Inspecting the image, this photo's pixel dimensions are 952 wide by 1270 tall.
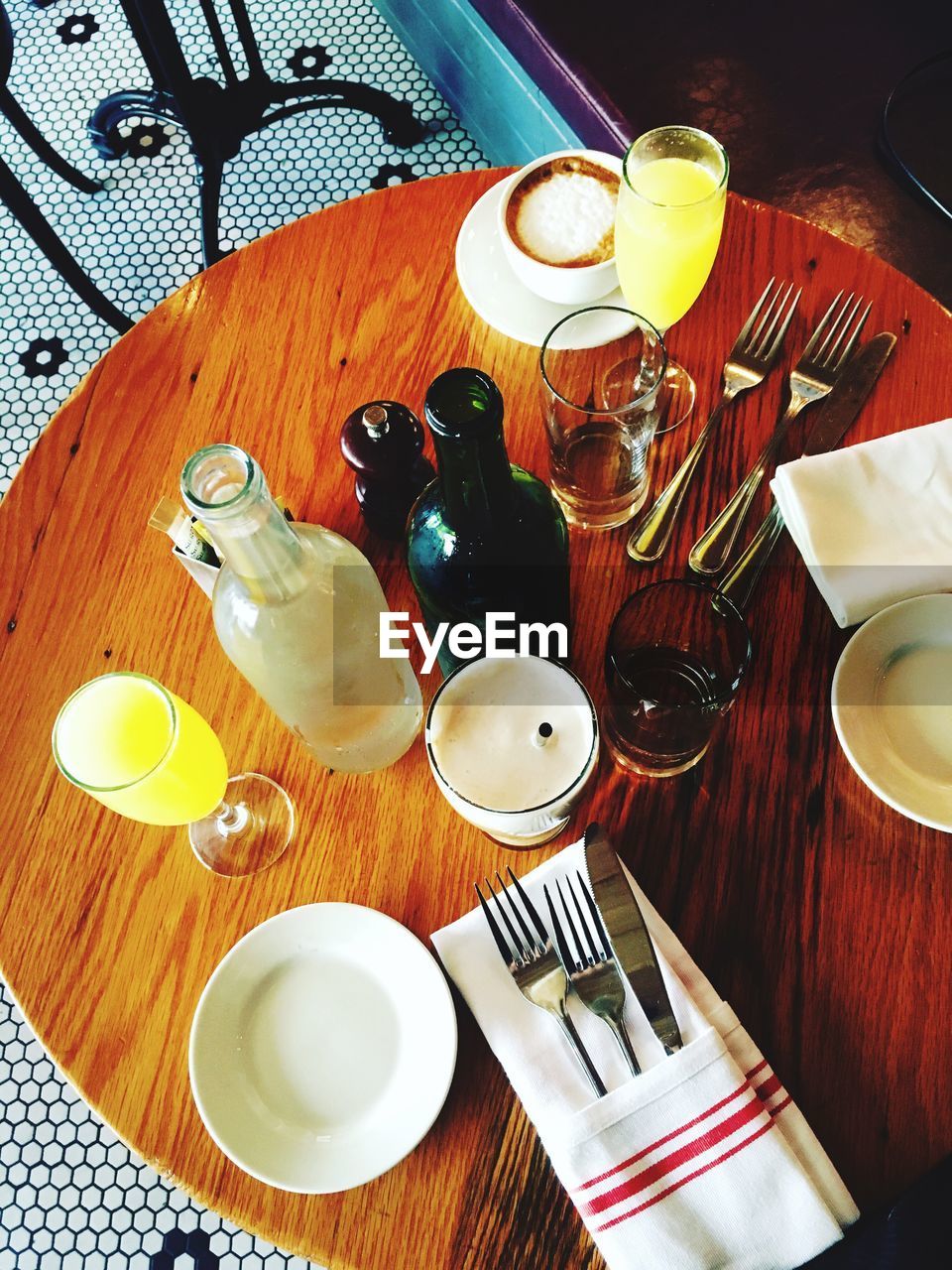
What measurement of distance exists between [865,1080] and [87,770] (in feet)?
1.78

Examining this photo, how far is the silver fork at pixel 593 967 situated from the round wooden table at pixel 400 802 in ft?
0.26

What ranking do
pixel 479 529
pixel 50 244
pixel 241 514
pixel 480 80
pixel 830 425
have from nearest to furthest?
pixel 241 514
pixel 479 529
pixel 830 425
pixel 50 244
pixel 480 80

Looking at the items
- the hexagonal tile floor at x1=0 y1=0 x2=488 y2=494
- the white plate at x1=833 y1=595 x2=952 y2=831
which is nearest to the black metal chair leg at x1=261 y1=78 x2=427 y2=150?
the hexagonal tile floor at x1=0 y1=0 x2=488 y2=494

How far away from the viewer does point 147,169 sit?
2010 millimetres

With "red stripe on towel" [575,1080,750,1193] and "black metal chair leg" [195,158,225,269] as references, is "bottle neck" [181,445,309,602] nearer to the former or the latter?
"red stripe on towel" [575,1080,750,1193]

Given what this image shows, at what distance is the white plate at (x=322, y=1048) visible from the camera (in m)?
0.60

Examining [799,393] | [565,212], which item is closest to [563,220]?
[565,212]

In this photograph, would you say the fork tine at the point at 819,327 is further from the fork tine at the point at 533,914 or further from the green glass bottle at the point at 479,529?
the fork tine at the point at 533,914

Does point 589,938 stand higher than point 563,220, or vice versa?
point 563,220

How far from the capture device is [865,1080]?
0.61 metres

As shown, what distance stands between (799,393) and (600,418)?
205 mm

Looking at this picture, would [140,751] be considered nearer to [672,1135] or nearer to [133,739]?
[133,739]

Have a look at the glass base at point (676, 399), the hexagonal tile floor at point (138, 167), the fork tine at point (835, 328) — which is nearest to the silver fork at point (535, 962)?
the glass base at point (676, 399)

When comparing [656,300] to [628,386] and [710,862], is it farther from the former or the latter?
[710,862]
